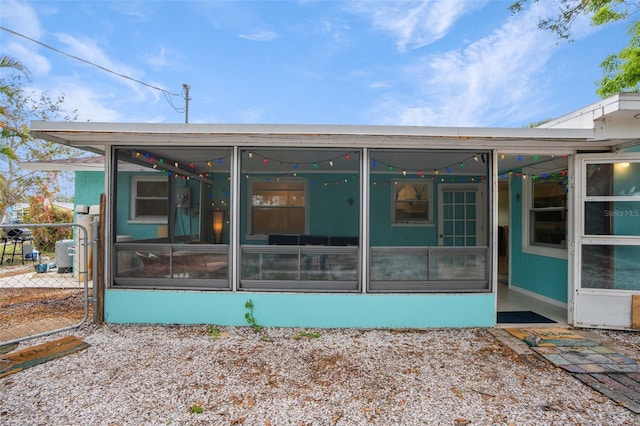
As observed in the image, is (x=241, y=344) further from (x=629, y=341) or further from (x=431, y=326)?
(x=629, y=341)

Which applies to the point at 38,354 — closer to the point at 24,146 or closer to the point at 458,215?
the point at 458,215

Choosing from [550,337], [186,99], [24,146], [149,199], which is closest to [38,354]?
[149,199]

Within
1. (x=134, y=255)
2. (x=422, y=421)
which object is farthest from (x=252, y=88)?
(x=422, y=421)

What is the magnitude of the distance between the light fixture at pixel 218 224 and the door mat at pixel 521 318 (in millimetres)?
5469

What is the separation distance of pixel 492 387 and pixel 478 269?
1560 millimetres

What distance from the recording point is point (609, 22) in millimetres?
8648

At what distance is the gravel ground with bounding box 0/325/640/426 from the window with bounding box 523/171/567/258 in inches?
58.0

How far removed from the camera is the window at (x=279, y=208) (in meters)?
6.66

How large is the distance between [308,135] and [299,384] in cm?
235

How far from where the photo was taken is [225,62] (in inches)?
578

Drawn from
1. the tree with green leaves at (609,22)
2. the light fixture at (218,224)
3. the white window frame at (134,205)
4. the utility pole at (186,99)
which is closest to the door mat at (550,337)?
the light fixture at (218,224)

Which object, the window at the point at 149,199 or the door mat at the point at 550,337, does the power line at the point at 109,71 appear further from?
the door mat at the point at 550,337

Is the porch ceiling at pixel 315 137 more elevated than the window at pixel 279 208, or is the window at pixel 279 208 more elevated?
the porch ceiling at pixel 315 137

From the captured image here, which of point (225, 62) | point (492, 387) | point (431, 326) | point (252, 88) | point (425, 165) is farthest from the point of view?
point (252, 88)
